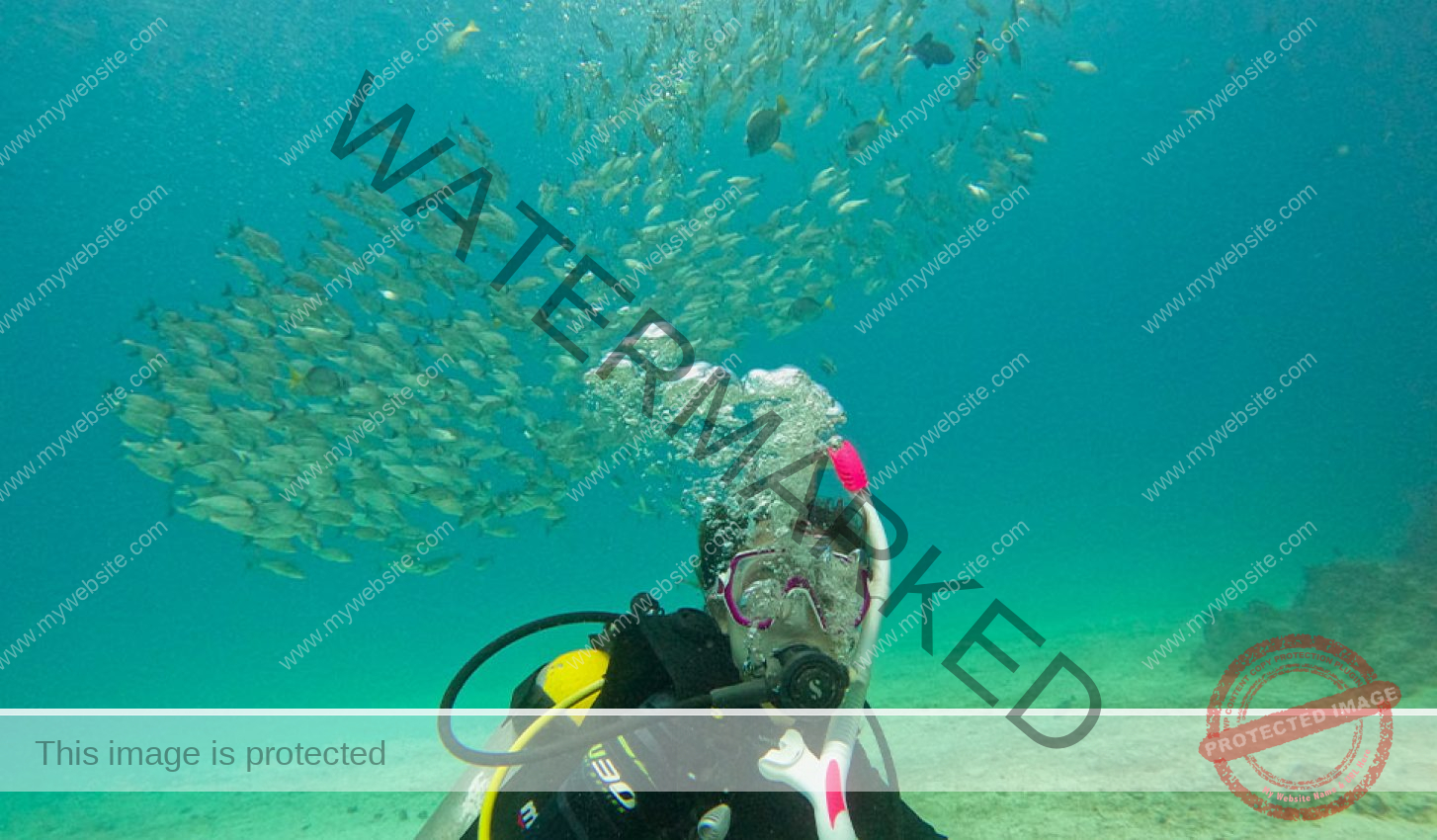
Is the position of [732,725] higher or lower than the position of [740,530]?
lower

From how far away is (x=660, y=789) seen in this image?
1535mm

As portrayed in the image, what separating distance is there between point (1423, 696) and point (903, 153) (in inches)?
2549

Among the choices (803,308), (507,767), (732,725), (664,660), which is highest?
(803,308)

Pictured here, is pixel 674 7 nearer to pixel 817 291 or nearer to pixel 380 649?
pixel 817 291

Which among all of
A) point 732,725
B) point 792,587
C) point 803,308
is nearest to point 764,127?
point 803,308

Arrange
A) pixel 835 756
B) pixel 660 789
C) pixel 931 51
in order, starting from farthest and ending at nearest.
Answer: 1. pixel 931 51
2. pixel 660 789
3. pixel 835 756

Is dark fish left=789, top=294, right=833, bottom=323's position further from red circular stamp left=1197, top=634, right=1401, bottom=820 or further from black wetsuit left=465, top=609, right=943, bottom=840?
black wetsuit left=465, top=609, right=943, bottom=840

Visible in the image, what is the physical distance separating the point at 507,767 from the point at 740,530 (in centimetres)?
88

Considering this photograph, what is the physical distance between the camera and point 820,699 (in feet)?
4.97

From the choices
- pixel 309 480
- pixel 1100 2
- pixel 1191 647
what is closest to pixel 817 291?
pixel 1191 647

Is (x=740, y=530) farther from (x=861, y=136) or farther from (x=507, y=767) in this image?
(x=861, y=136)

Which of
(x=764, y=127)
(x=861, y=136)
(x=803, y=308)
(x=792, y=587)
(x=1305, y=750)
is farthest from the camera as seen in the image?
Answer: (x=803, y=308)

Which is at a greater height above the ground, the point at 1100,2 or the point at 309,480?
the point at 1100,2

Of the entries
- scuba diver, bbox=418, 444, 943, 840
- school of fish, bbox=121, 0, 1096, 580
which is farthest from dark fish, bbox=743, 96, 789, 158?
A: scuba diver, bbox=418, 444, 943, 840
